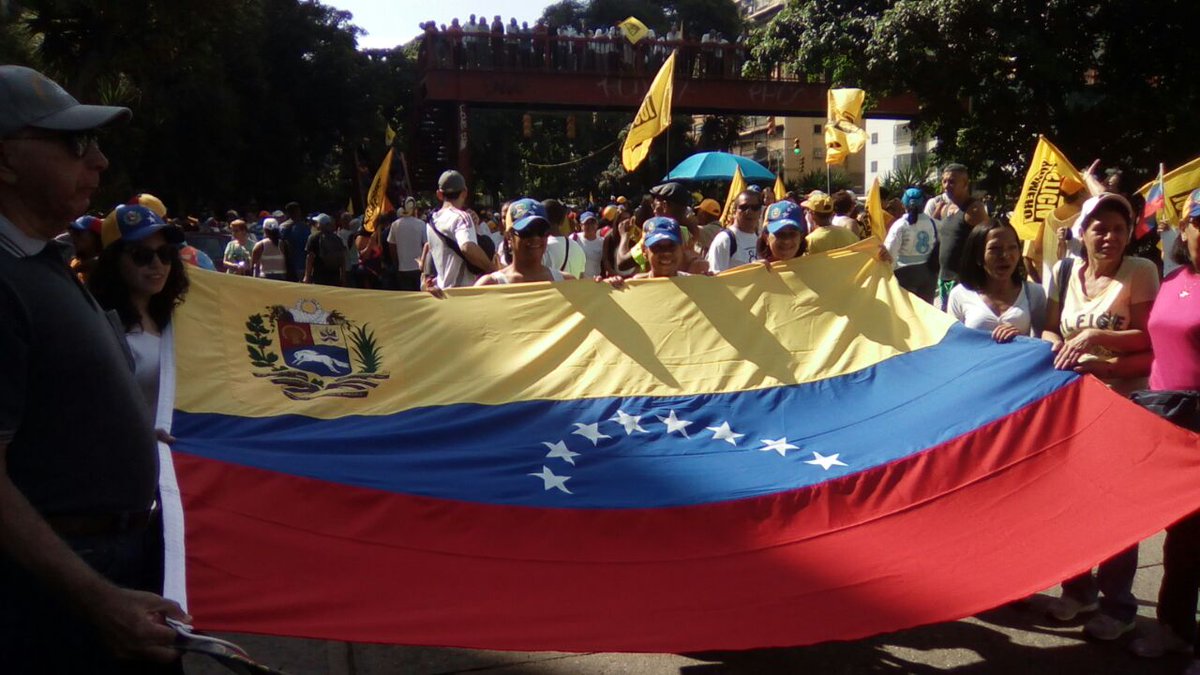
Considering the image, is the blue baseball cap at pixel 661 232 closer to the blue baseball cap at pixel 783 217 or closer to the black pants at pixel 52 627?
the blue baseball cap at pixel 783 217

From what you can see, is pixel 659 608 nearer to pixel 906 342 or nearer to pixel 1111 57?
pixel 906 342

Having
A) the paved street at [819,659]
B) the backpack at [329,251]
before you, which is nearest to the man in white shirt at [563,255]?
the backpack at [329,251]

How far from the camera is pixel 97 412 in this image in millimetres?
2219

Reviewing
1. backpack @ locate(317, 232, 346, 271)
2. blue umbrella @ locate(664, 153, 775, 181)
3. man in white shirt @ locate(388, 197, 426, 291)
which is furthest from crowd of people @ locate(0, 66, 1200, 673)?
blue umbrella @ locate(664, 153, 775, 181)

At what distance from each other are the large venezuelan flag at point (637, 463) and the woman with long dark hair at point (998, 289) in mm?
125

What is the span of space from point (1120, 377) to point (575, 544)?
247 cm

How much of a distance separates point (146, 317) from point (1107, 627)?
4.22 m

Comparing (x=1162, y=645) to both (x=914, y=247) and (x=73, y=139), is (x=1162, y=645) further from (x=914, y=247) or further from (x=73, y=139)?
(x=914, y=247)

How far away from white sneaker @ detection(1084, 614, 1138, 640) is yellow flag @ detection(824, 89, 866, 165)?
8.44 metres

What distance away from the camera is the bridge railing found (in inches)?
1046

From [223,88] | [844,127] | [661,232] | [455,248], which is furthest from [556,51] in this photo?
[661,232]

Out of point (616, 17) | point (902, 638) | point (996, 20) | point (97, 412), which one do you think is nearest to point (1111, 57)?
point (996, 20)

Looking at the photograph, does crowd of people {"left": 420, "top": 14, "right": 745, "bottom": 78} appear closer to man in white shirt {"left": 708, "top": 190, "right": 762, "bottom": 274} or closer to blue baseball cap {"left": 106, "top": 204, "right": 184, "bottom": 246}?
man in white shirt {"left": 708, "top": 190, "right": 762, "bottom": 274}

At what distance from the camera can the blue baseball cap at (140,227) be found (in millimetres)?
4203
